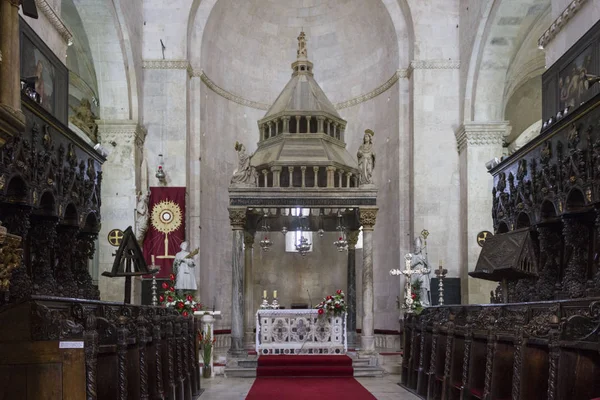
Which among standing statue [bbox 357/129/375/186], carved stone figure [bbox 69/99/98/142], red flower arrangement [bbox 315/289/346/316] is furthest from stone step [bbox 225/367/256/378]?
carved stone figure [bbox 69/99/98/142]

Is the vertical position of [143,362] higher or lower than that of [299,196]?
lower

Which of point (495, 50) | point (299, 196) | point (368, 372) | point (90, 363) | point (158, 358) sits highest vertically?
point (495, 50)

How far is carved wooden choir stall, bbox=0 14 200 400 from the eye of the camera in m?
4.75

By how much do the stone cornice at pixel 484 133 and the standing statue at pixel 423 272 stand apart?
3.33 metres

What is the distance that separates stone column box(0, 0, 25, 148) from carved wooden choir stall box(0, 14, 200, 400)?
0.5 inches

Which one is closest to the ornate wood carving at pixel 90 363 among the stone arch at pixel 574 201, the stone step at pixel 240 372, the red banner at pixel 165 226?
the stone arch at pixel 574 201

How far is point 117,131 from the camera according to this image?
1959 centimetres

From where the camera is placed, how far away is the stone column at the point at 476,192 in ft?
64.0

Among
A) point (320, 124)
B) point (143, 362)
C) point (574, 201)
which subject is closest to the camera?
point (143, 362)

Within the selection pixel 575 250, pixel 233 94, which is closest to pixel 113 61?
pixel 233 94

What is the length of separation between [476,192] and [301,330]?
6.87 m

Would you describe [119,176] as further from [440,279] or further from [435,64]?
[435,64]

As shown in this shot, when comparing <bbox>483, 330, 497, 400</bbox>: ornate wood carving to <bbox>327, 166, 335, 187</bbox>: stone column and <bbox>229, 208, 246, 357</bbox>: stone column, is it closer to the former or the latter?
<bbox>229, 208, 246, 357</bbox>: stone column

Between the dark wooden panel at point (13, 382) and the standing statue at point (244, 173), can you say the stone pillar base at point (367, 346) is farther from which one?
the dark wooden panel at point (13, 382)
